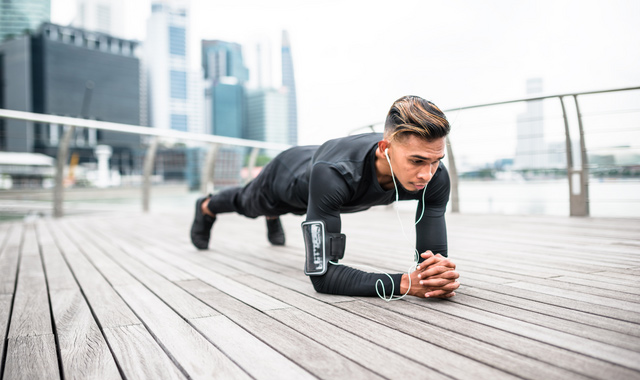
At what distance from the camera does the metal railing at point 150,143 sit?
208 inches

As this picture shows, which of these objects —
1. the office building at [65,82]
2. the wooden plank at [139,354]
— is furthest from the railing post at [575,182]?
the office building at [65,82]

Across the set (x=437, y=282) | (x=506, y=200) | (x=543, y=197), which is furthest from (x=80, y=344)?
(x=506, y=200)

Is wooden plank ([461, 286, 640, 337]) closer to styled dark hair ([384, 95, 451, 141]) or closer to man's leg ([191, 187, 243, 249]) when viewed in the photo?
styled dark hair ([384, 95, 451, 141])

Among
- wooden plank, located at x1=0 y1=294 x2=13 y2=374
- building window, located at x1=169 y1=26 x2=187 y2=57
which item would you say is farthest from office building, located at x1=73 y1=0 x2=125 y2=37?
wooden plank, located at x1=0 y1=294 x2=13 y2=374

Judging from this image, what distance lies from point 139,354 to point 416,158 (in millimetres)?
997

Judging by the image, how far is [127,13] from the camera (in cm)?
19100

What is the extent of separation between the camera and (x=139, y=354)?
112cm

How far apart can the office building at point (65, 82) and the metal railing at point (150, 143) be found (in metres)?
73.7

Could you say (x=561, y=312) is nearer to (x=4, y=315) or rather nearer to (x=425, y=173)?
(x=425, y=173)

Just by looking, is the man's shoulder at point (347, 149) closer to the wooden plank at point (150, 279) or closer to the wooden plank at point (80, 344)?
the wooden plank at point (150, 279)

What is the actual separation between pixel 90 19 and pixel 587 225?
218056 mm

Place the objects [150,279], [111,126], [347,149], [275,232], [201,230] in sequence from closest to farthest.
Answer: [347,149] → [150,279] → [201,230] → [275,232] → [111,126]

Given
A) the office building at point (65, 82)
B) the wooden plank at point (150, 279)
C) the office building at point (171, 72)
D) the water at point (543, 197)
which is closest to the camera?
the wooden plank at point (150, 279)

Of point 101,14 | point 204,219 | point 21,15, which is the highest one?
point 101,14
